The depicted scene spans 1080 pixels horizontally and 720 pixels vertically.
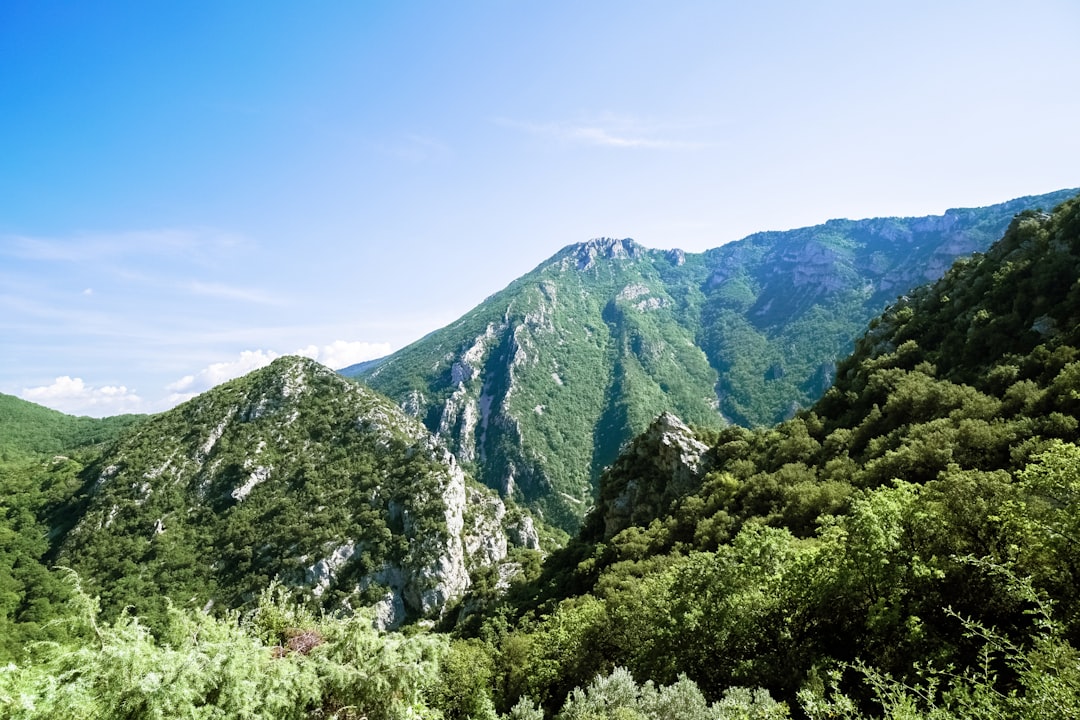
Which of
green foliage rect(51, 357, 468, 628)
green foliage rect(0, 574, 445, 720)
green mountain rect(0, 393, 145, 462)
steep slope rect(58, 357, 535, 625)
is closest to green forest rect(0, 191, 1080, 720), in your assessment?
green foliage rect(0, 574, 445, 720)

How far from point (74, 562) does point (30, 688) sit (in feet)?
402

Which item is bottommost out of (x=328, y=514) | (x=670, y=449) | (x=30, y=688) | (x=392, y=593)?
(x=392, y=593)

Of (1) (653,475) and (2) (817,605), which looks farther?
(1) (653,475)

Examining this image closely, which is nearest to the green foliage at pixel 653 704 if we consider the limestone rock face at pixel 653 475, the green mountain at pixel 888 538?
the green mountain at pixel 888 538

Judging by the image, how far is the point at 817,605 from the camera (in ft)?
64.0

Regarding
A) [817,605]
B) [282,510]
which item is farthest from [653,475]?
[282,510]

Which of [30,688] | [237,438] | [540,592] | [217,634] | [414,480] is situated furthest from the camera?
[237,438]

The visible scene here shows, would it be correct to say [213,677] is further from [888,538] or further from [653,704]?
[888,538]

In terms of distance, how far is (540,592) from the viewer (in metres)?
59.3

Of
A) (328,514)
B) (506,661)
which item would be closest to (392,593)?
(328,514)

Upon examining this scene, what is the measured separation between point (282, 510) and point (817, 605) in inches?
4297

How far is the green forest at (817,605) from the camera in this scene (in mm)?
10406

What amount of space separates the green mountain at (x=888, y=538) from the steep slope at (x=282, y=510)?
40202mm

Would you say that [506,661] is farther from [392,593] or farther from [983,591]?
[392,593]
